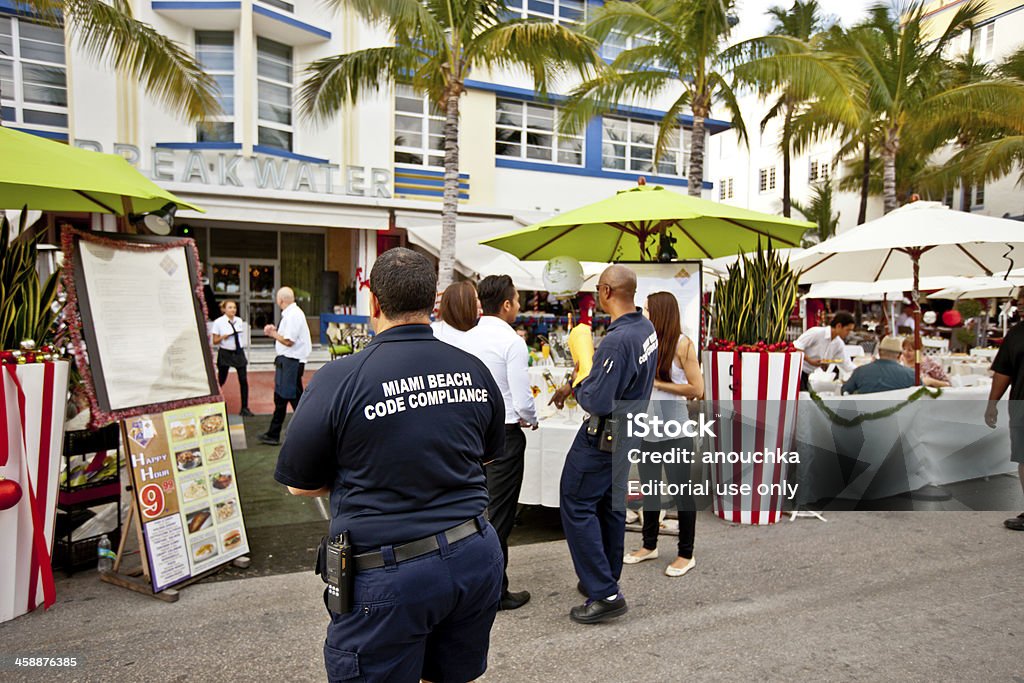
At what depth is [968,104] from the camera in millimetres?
15461

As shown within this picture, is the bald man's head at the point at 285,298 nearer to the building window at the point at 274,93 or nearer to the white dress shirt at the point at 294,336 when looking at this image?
the white dress shirt at the point at 294,336

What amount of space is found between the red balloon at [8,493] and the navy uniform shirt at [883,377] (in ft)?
21.9

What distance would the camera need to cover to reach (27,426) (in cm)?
386

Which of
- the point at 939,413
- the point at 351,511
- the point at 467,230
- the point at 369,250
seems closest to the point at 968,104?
the point at 467,230

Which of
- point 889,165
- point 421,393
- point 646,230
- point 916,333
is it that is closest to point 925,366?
point 916,333

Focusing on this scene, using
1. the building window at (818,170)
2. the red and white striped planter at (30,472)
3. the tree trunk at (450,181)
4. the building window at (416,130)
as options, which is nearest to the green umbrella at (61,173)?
the red and white striped planter at (30,472)

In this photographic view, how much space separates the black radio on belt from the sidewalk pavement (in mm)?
1573

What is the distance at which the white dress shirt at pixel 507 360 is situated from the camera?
152 inches

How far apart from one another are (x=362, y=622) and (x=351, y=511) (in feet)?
1.03

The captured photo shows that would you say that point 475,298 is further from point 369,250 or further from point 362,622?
point 369,250

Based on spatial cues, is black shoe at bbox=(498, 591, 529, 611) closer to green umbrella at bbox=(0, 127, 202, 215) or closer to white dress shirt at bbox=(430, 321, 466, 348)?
white dress shirt at bbox=(430, 321, 466, 348)

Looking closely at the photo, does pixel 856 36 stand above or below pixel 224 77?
above

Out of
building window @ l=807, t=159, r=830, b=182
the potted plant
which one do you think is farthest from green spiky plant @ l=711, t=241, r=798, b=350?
building window @ l=807, t=159, r=830, b=182

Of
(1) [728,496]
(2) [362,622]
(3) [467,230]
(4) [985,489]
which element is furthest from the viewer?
(3) [467,230]
